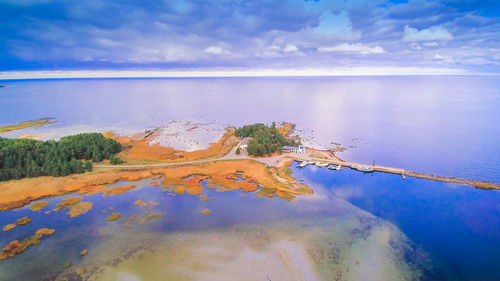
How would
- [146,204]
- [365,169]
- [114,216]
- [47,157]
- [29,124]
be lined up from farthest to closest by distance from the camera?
[29,124], [365,169], [47,157], [146,204], [114,216]

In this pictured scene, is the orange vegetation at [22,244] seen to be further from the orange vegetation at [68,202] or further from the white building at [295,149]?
the white building at [295,149]

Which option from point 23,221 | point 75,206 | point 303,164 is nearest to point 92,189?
point 75,206

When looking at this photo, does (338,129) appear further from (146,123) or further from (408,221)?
(146,123)

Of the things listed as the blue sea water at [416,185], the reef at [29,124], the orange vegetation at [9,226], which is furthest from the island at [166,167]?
the reef at [29,124]

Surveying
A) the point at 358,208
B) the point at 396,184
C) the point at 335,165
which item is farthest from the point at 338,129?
the point at 358,208

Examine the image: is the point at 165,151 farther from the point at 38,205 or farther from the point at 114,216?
the point at 114,216

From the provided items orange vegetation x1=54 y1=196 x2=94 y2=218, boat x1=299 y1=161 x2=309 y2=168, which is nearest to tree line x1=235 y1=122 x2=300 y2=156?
boat x1=299 y1=161 x2=309 y2=168

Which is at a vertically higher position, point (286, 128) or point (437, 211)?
point (286, 128)

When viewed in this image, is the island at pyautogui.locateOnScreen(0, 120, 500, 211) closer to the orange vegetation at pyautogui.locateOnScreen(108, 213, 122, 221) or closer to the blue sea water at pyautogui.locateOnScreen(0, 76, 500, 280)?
the blue sea water at pyautogui.locateOnScreen(0, 76, 500, 280)
